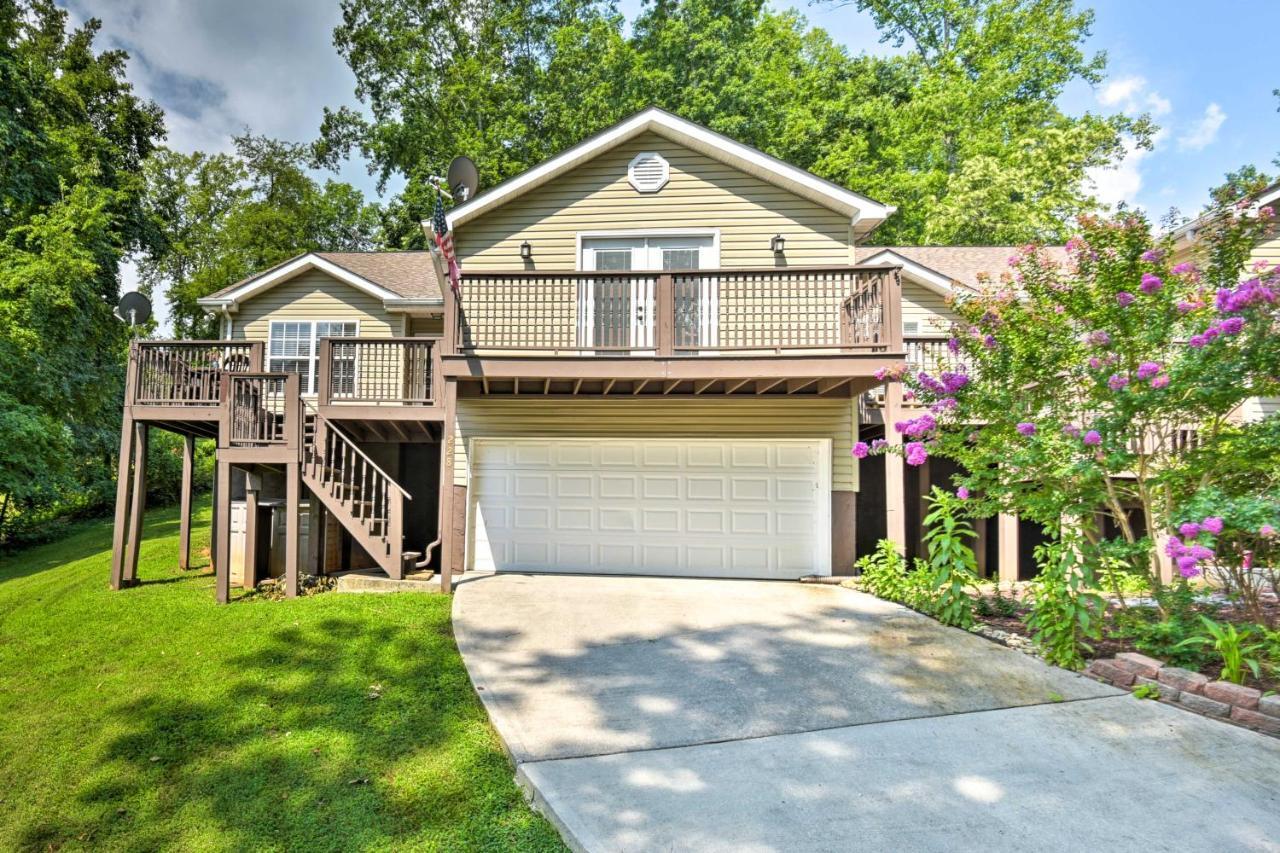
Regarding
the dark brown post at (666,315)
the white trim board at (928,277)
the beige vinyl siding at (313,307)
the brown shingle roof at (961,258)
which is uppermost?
the brown shingle roof at (961,258)

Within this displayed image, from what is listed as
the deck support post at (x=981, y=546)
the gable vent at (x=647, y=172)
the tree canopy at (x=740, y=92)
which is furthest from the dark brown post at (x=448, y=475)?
the tree canopy at (x=740, y=92)

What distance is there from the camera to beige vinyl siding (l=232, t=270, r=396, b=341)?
37.1ft

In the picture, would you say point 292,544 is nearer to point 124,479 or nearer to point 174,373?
point 124,479

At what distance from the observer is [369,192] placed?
24.8 metres

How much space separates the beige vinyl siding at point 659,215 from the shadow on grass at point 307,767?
21.0 feet

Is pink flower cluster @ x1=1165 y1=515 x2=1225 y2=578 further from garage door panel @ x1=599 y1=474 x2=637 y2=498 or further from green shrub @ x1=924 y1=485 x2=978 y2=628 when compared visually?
garage door panel @ x1=599 y1=474 x2=637 y2=498

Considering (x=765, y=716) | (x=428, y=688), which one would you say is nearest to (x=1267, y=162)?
(x=765, y=716)

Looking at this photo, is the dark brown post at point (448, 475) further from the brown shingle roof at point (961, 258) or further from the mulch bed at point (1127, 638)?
the brown shingle roof at point (961, 258)

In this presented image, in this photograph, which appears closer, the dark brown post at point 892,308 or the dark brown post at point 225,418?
the dark brown post at point 892,308

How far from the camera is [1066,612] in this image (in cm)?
491

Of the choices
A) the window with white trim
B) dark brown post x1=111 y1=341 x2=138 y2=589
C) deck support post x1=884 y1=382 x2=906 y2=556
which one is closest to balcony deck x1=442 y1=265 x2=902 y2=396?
deck support post x1=884 y1=382 x2=906 y2=556

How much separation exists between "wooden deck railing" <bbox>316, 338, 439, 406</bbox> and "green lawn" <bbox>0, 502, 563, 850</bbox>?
→ 3057 mm

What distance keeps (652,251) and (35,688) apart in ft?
26.8

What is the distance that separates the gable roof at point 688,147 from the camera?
8.77m
